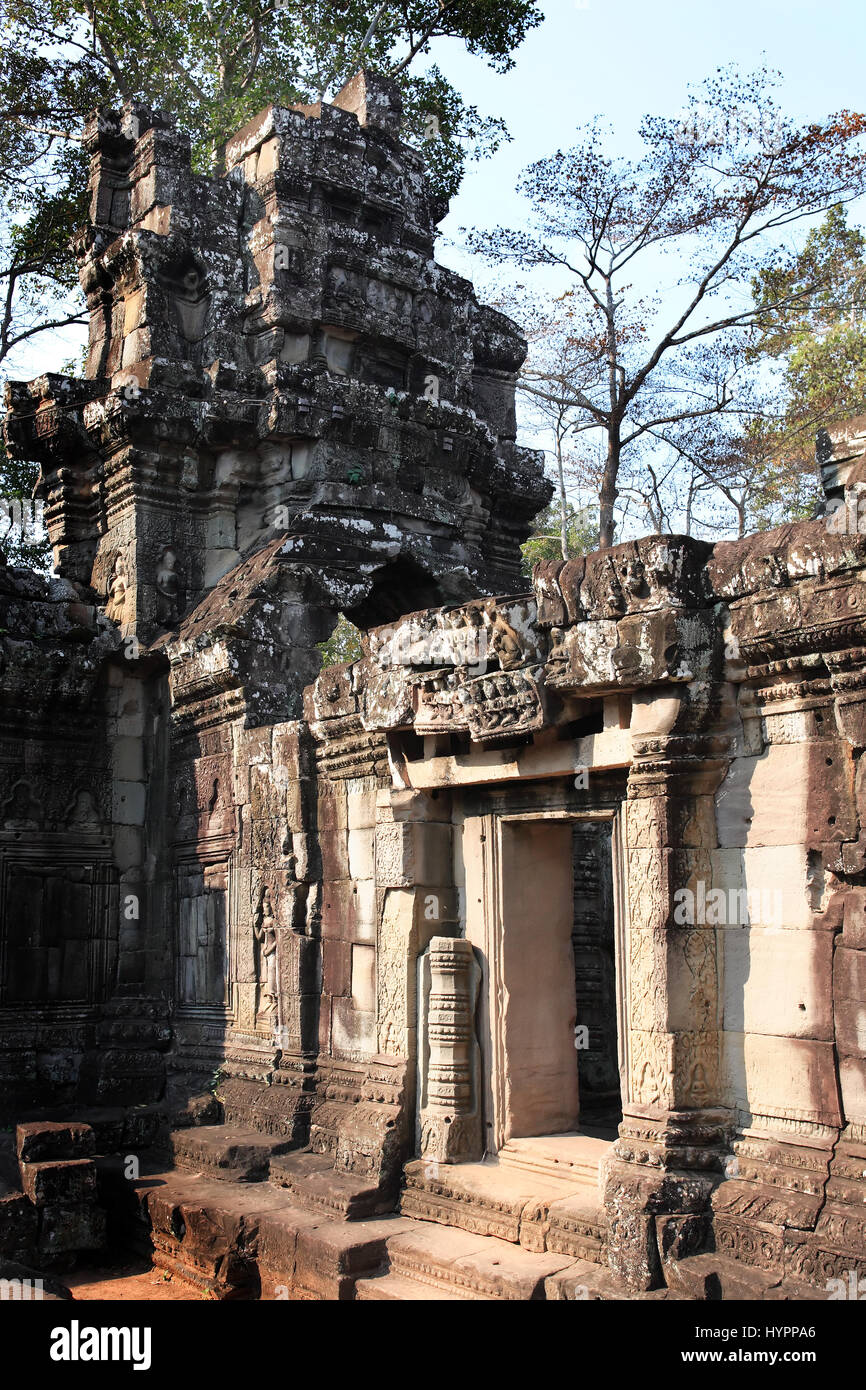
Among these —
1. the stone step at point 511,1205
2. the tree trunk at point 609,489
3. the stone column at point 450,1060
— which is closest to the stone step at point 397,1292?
the stone step at point 511,1205

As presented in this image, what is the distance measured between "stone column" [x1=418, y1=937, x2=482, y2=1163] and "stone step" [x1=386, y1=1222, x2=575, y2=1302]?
49 centimetres

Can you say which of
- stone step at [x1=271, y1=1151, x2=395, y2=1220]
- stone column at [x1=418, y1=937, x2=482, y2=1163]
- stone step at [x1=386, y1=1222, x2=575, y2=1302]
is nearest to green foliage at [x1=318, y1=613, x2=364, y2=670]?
stone step at [x1=271, y1=1151, x2=395, y2=1220]

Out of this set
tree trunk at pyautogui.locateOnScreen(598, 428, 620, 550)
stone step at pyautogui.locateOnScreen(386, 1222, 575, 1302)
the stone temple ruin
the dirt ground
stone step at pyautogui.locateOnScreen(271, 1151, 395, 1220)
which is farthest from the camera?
tree trunk at pyautogui.locateOnScreen(598, 428, 620, 550)

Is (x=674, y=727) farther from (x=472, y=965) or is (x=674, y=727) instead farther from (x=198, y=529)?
(x=198, y=529)

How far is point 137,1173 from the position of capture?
26.6 ft

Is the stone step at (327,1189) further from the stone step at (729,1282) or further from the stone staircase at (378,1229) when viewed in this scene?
the stone step at (729,1282)

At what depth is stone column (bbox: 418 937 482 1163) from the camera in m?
6.75

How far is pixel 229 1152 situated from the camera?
25.5 feet

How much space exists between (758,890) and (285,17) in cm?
1716

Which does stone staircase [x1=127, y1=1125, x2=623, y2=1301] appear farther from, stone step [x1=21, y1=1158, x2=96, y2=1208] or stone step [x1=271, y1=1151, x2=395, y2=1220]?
stone step [x1=21, y1=1158, x2=96, y2=1208]

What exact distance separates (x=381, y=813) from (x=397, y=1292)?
2587 mm

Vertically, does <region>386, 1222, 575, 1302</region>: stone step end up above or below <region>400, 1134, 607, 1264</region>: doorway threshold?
below

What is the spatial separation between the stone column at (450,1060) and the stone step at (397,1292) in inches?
33.2

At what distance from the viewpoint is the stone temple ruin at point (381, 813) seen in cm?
518
